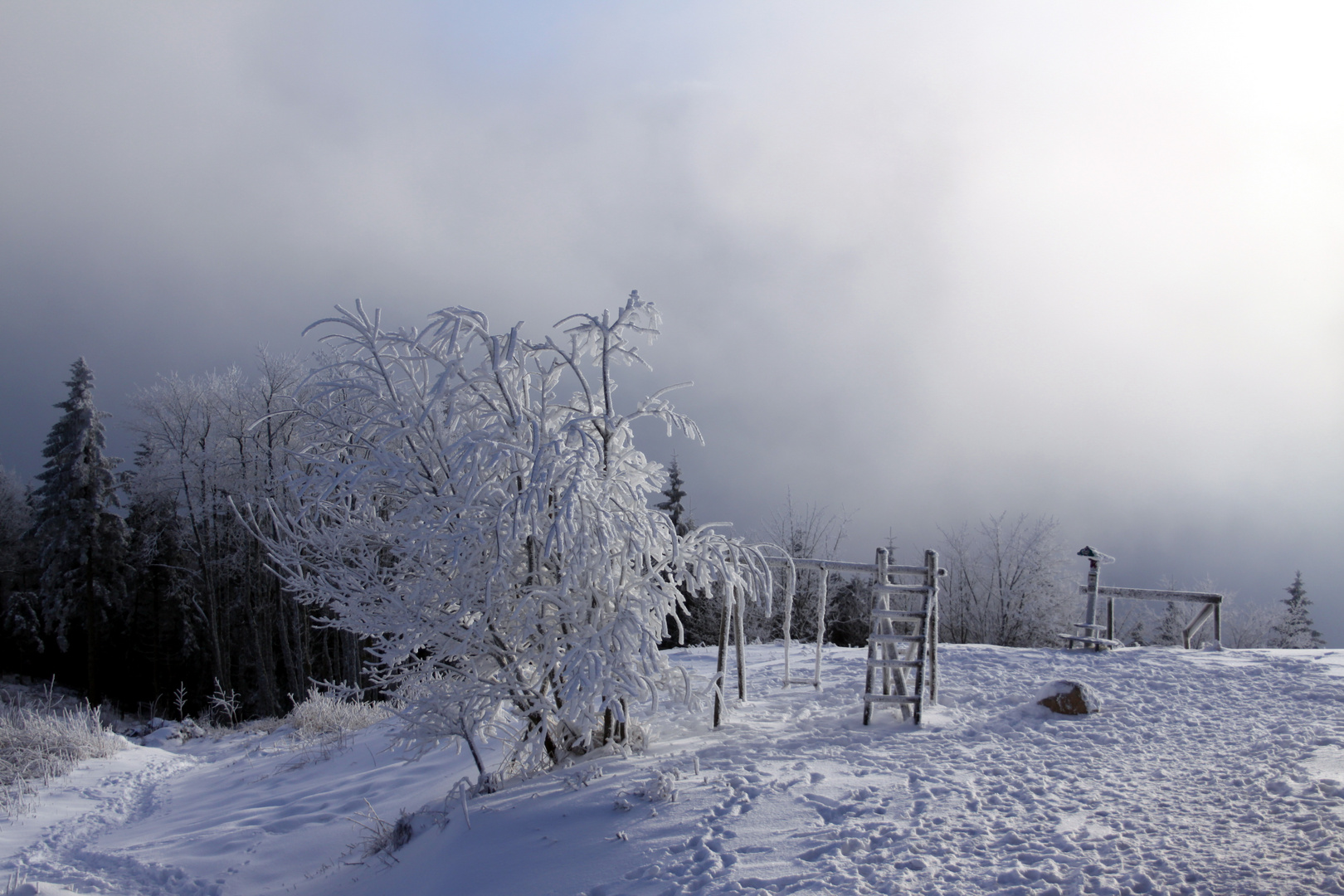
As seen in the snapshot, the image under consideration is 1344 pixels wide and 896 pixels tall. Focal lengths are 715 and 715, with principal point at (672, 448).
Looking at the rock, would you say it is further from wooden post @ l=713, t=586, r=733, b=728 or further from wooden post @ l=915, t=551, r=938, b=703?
wooden post @ l=713, t=586, r=733, b=728

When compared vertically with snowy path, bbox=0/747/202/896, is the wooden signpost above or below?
above

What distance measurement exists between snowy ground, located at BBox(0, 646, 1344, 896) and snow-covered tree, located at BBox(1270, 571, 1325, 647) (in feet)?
102

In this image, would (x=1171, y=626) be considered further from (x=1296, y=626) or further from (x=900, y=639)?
(x=900, y=639)

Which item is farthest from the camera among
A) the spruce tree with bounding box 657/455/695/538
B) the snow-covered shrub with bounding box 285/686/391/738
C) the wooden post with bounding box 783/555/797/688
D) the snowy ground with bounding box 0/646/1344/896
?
the spruce tree with bounding box 657/455/695/538

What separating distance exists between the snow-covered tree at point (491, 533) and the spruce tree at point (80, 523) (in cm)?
2396

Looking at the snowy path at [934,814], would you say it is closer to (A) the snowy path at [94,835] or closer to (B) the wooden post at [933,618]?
(B) the wooden post at [933,618]

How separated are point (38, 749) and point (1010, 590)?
36.9 meters

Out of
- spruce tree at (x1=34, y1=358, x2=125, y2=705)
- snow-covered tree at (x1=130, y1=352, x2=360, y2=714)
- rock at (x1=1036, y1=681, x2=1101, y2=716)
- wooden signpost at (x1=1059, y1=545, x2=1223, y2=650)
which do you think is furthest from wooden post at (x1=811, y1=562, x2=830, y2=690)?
spruce tree at (x1=34, y1=358, x2=125, y2=705)

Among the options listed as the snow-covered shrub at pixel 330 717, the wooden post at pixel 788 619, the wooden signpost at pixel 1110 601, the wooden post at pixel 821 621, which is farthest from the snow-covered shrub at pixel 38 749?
the wooden signpost at pixel 1110 601

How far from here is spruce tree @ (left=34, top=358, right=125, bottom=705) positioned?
955 inches

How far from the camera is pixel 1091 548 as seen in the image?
1398 cm

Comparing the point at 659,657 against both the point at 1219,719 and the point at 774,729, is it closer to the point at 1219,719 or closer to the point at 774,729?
the point at 774,729

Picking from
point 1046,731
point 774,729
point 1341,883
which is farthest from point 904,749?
point 1341,883

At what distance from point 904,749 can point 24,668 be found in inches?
1481
